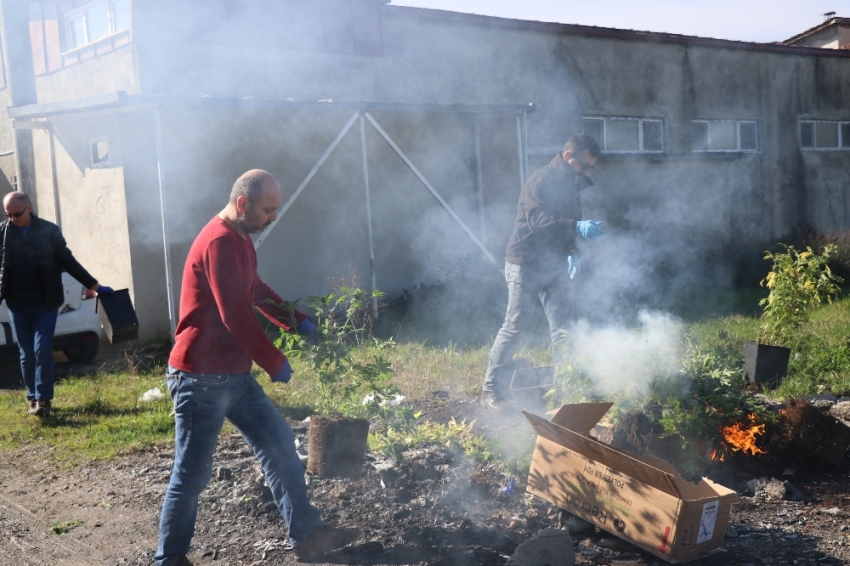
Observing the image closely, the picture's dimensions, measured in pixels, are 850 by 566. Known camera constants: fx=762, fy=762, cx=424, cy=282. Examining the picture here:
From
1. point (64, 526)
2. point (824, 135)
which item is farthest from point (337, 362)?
point (824, 135)

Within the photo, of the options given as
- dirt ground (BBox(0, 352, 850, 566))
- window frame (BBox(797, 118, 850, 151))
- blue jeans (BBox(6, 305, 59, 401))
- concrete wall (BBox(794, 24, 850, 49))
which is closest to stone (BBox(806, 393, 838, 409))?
dirt ground (BBox(0, 352, 850, 566))

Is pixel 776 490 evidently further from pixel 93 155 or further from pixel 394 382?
pixel 93 155

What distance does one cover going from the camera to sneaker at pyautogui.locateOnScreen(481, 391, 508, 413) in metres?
5.40

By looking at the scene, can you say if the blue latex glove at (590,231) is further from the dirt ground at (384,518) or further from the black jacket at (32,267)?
the black jacket at (32,267)

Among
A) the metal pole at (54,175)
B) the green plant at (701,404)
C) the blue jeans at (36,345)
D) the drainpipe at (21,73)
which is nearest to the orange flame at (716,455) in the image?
the green plant at (701,404)

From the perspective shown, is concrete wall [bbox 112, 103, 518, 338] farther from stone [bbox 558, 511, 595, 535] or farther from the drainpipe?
stone [bbox 558, 511, 595, 535]

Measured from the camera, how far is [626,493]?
10.9 feet

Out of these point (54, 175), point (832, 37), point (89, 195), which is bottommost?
point (89, 195)

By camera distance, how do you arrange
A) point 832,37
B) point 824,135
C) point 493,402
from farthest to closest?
point 832,37 < point 824,135 < point 493,402

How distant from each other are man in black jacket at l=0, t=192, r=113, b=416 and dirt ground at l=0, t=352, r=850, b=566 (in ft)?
4.02

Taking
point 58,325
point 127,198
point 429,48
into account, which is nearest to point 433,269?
point 429,48

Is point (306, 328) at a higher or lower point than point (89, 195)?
lower

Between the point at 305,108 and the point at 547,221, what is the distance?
4520 millimetres

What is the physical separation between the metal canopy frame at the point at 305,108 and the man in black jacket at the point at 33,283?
1.74m
